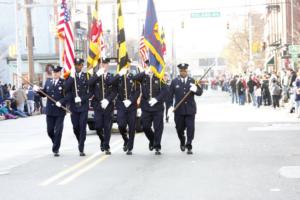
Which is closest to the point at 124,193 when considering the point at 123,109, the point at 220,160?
the point at 220,160

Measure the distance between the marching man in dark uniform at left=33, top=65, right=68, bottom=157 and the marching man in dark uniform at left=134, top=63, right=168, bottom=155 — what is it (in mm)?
1601

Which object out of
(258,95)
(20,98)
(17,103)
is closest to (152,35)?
(20,98)

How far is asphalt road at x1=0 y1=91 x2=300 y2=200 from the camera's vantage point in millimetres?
9422

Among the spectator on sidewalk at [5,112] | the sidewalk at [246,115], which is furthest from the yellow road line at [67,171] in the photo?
the spectator on sidewalk at [5,112]

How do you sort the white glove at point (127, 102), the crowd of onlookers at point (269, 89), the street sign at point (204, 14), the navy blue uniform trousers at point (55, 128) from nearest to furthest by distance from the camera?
the white glove at point (127, 102) < the navy blue uniform trousers at point (55, 128) < the crowd of onlookers at point (269, 89) < the street sign at point (204, 14)

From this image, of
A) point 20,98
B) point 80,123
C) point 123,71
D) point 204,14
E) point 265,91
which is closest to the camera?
point 80,123

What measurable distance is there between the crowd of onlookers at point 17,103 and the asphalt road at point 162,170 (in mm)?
13930

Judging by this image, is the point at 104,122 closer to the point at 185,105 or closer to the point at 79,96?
the point at 79,96

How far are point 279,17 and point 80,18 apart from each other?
27942 mm

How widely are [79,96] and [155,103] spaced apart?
1.54 metres

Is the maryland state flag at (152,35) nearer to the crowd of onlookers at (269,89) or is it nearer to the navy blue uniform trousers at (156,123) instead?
the navy blue uniform trousers at (156,123)

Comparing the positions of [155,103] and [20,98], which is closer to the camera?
[155,103]

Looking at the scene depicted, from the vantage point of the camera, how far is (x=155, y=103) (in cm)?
1397

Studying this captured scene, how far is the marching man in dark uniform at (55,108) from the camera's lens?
47.0 feet
